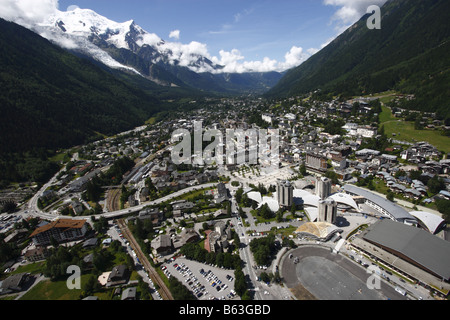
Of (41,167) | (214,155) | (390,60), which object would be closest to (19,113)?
(41,167)

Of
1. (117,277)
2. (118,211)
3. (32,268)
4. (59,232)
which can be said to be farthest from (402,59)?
(32,268)

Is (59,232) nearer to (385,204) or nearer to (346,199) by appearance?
(346,199)

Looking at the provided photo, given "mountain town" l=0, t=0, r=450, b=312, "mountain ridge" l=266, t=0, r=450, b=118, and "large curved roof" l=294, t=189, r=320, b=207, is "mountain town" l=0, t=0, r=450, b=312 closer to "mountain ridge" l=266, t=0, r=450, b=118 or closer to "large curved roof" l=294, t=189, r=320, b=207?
"large curved roof" l=294, t=189, r=320, b=207

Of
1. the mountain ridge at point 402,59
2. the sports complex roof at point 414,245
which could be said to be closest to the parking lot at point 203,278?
the sports complex roof at point 414,245

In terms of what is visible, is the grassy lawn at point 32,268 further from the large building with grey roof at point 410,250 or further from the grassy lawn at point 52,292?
the large building with grey roof at point 410,250

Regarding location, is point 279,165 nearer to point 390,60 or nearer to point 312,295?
point 312,295

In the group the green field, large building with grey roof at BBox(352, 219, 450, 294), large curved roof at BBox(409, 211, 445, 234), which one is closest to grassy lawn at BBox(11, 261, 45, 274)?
large building with grey roof at BBox(352, 219, 450, 294)
